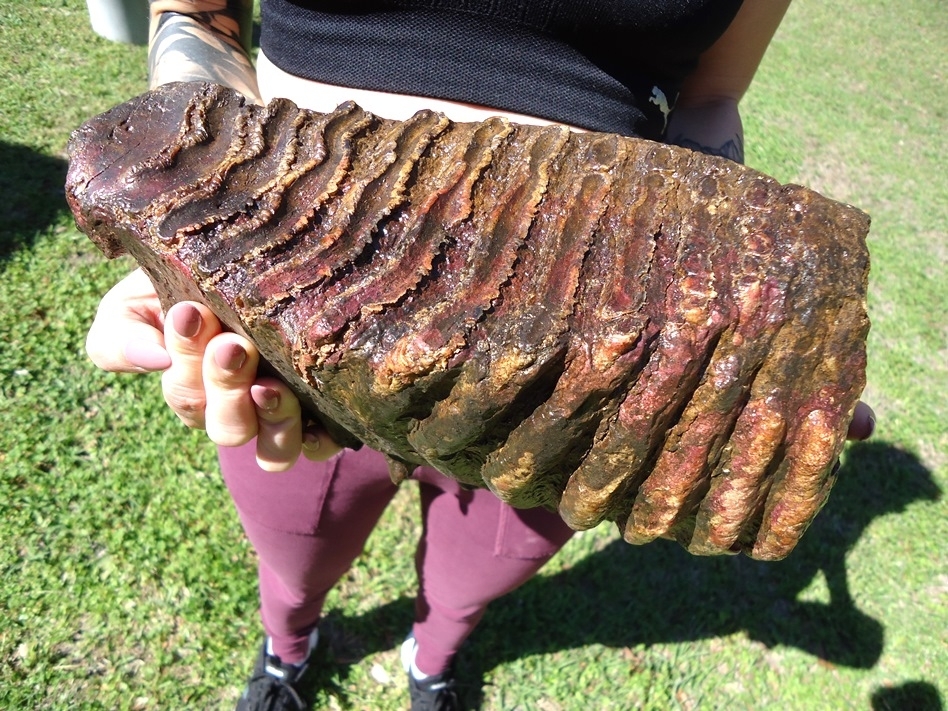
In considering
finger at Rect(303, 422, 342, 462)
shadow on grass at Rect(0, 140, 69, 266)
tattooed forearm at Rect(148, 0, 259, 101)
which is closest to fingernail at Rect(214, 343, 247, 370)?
finger at Rect(303, 422, 342, 462)

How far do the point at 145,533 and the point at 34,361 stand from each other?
3.78 ft

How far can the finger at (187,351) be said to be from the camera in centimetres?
122

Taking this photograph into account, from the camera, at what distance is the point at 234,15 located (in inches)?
73.7

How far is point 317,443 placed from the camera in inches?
63.6

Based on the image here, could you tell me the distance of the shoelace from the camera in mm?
2627

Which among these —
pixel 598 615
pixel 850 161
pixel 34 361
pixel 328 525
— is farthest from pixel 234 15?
pixel 850 161

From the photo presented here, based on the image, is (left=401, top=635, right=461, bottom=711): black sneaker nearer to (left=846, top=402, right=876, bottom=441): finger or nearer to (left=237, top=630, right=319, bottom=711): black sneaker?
(left=237, top=630, right=319, bottom=711): black sneaker

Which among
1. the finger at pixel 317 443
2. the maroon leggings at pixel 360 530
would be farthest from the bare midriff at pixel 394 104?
the maroon leggings at pixel 360 530

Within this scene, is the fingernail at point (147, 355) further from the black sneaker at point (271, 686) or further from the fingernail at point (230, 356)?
the black sneaker at point (271, 686)

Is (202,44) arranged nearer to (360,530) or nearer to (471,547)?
(360,530)

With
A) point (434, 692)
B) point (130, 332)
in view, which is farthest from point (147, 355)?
point (434, 692)

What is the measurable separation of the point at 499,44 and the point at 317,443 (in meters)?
0.96

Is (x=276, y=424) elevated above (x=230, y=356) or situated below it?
below

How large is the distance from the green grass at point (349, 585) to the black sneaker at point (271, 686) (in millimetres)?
157
